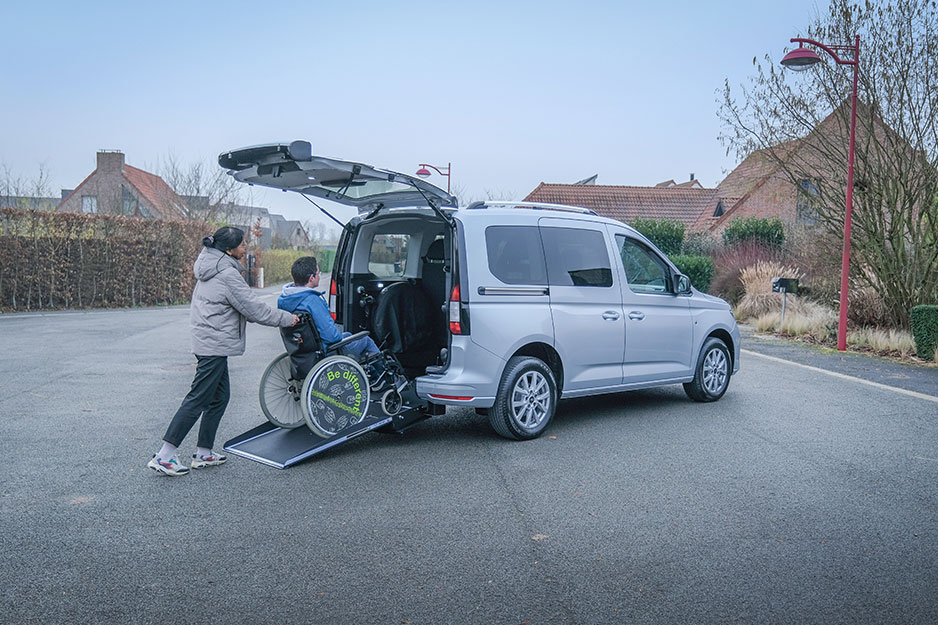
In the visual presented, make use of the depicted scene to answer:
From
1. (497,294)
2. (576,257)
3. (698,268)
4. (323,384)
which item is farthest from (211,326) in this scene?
(698,268)

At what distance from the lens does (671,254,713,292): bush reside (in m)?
24.0

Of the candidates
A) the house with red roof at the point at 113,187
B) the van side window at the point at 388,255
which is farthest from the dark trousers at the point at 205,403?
the house with red roof at the point at 113,187

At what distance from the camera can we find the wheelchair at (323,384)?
242 inches

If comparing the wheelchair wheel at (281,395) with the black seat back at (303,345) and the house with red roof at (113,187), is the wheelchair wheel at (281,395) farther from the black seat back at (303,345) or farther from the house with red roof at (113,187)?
the house with red roof at (113,187)

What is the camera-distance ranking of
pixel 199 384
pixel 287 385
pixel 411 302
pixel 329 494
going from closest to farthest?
1. pixel 329 494
2. pixel 199 384
3. pixel 287 385
4. pixel 411 302

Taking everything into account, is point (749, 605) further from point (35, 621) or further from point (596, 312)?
point (596, 312)

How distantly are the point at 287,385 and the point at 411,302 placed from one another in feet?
4.24

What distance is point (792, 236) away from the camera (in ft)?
73.4

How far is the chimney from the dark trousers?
52729mm

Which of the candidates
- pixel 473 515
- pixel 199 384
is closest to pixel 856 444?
pixel 473 515

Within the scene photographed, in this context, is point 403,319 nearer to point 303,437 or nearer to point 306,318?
point 306,318

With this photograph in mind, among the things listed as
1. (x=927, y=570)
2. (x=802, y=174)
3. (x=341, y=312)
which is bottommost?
(x=927, y=570)

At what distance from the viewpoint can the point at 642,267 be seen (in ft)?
26.7

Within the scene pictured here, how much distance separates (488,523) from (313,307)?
7.89 feet
